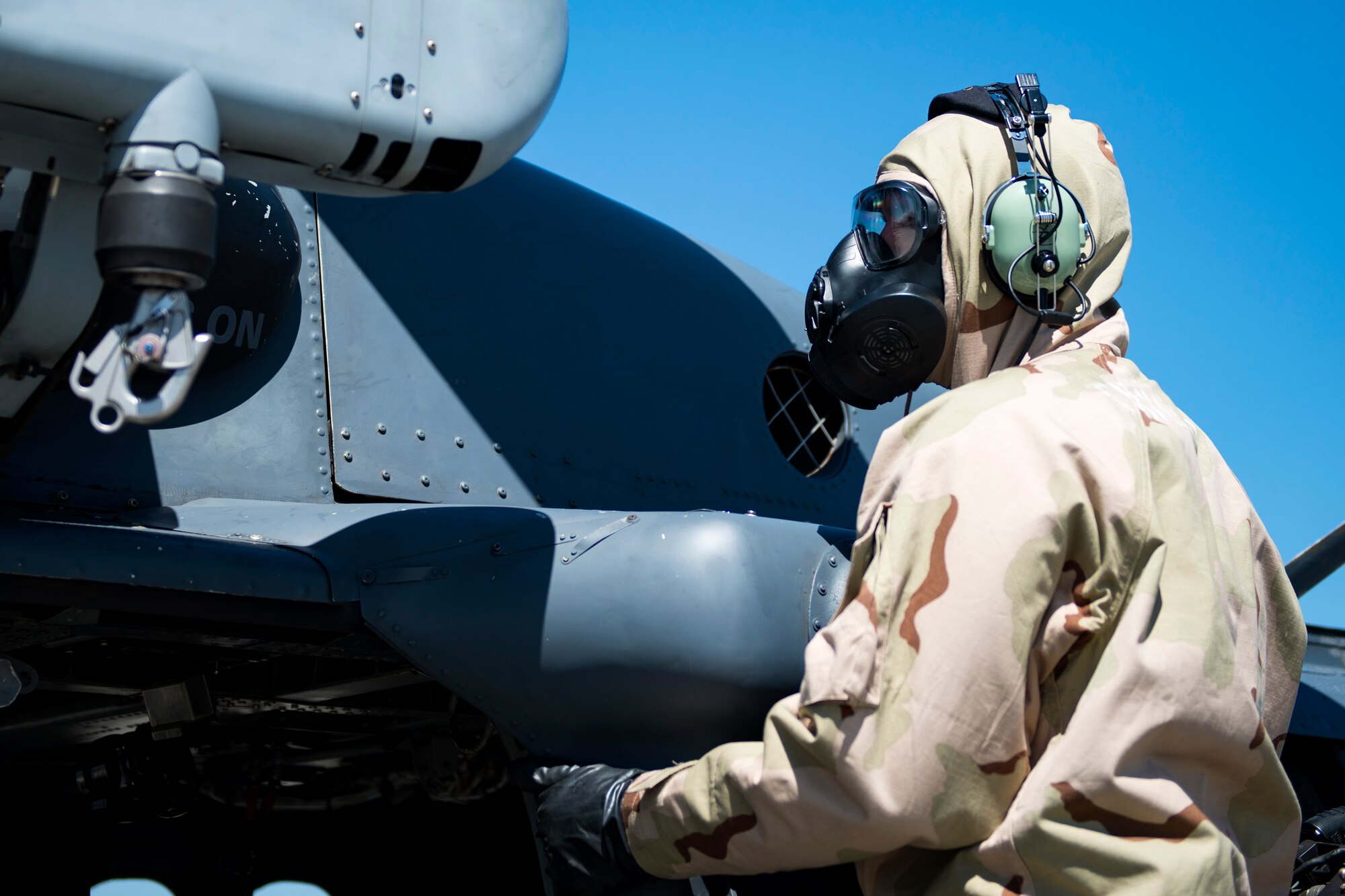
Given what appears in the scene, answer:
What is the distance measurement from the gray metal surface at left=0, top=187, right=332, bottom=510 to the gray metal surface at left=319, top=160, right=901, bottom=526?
0.06m

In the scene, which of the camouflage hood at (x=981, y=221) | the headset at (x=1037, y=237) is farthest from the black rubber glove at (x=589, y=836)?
the headset at (x=1037, y=237)

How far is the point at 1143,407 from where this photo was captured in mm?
2137

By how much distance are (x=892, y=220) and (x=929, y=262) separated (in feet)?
0.35

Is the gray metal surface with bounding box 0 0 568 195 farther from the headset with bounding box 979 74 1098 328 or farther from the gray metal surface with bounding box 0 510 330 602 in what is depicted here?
the headset with bounding box 979 74 1098 328

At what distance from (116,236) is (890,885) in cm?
153

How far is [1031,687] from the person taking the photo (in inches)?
76.0

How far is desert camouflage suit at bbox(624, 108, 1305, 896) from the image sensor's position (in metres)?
1.83

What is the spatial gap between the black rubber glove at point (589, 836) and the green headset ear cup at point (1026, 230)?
1172 millimetres

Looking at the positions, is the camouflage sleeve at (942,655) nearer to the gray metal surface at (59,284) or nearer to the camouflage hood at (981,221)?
the camouflage hood at (981,221)


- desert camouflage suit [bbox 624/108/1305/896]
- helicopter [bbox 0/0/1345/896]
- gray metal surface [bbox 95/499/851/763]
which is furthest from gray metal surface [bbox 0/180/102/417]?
desert camouflage suit [bbox 624/108/1305/896]

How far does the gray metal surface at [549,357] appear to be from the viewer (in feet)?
11.0

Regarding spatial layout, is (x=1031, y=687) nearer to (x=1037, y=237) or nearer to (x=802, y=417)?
(x=1037, y=237)

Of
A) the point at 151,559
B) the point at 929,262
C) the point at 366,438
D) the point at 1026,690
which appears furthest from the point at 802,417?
the point at 1026,690

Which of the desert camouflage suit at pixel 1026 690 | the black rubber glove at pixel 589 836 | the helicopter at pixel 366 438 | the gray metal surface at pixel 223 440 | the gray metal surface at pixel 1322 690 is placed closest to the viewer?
the desert camouflage suit at pixel 1026 690
